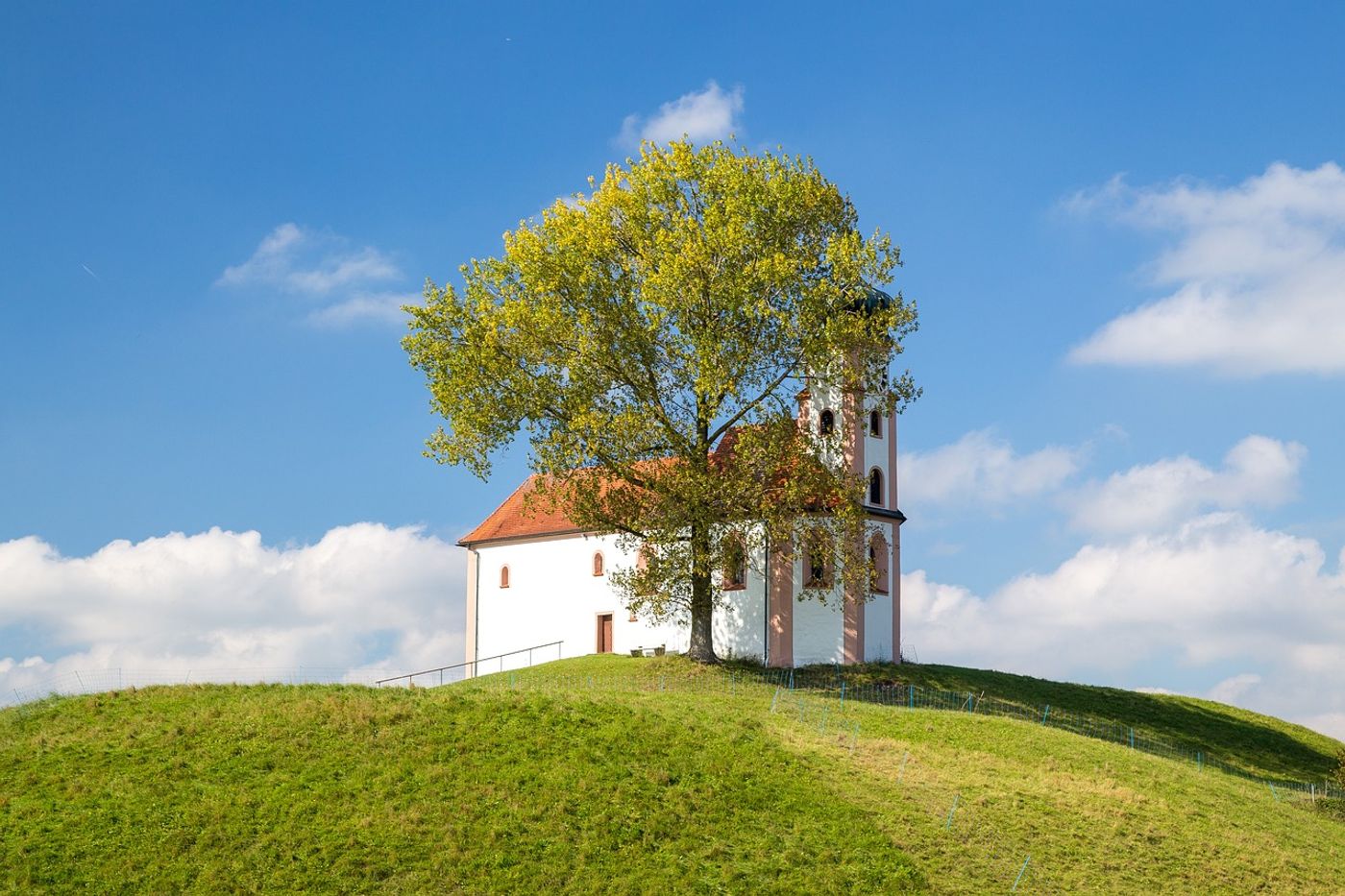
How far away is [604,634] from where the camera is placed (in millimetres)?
56312

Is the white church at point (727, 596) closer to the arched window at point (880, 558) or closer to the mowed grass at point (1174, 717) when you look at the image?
the arched window at point (880, 558)

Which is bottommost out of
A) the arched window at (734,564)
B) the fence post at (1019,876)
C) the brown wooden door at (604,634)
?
the fence post at (1019,876)

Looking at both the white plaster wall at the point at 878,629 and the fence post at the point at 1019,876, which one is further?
the white plaster wall at the point at 878,629

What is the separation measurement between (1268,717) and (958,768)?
28.3m

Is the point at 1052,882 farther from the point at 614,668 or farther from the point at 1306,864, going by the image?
the point at 614,668

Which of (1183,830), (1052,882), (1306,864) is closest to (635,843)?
(1052,882)

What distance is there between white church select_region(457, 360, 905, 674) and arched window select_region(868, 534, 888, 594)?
5cm

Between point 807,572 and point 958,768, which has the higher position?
point 807,572

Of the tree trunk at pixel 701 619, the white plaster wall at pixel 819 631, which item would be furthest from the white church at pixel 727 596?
the tree trunk at pixel 701 619

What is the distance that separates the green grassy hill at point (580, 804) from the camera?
84.1ft

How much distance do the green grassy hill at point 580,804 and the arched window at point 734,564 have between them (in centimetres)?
951

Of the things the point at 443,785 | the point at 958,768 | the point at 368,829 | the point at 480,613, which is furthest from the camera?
the point at 480,613

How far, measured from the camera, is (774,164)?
47.5 meters

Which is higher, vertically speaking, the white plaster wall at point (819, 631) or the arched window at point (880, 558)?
the arched window at point (880, 558)
